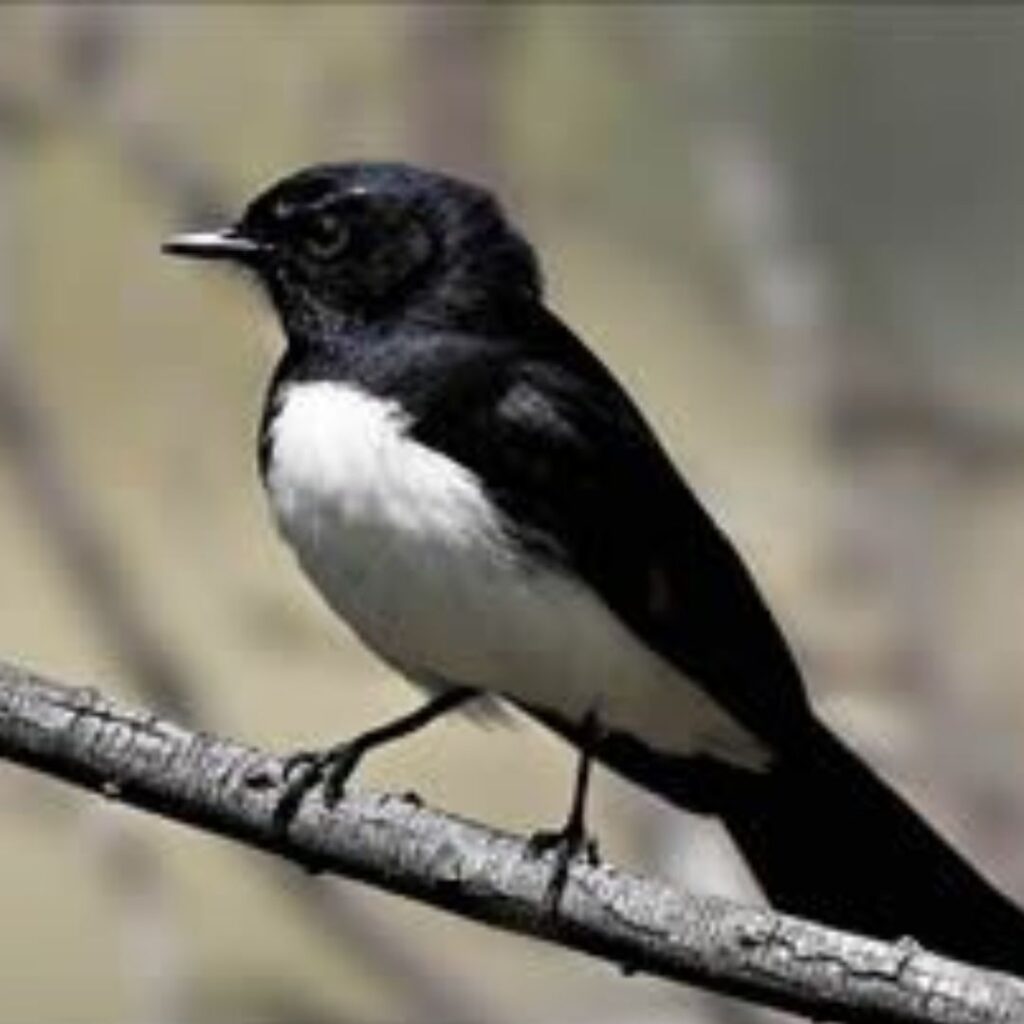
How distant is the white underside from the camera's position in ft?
16.8

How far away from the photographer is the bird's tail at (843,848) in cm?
525

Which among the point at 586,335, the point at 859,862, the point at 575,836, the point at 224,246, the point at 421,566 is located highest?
the point at 224,246

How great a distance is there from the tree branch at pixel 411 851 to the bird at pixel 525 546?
0.94ft

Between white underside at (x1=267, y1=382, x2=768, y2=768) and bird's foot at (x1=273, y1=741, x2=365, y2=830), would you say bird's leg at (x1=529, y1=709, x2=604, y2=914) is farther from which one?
bird's foot at (x1=273, y1=741, x2=365, y2=830)

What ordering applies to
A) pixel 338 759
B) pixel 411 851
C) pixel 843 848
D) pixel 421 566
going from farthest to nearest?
1. pixel 843 848
2. pixel 421 566
3. pixel 338 759
4. pixel 411 851

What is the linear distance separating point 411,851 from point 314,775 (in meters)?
0.23

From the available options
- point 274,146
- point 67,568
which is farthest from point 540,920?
point 274,146

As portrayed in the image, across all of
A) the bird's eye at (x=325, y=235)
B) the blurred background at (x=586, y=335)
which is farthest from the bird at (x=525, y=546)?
the blurred background at (x=586, y=335)

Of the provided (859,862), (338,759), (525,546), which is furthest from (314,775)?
(859,862)

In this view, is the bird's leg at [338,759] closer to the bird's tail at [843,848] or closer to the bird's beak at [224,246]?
the bird's tail at [843,848]

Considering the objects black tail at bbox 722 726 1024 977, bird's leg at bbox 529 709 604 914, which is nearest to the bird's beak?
bird's leg at bbox 529 709 604 914

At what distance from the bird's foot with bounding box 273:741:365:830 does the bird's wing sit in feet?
1.36

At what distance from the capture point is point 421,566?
201 inches

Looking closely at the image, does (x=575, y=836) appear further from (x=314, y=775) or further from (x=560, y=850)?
(x=314, y=775)
